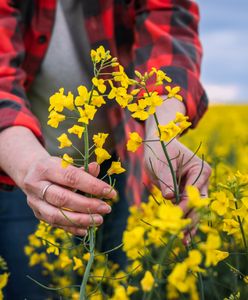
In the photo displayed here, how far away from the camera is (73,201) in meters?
1.18

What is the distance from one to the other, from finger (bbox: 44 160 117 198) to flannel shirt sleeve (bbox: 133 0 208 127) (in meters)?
0.64

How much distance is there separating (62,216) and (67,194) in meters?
0.05

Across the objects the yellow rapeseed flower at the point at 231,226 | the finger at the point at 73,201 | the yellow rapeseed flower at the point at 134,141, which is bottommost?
the yellow rapeseed flower at the point at 231,226

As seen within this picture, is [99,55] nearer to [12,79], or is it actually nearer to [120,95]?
[120,95]

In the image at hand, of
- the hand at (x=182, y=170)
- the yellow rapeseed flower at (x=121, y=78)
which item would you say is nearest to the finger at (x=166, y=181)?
the hand at (x=182, y=170)

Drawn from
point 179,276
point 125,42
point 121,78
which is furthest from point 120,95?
point 125,42

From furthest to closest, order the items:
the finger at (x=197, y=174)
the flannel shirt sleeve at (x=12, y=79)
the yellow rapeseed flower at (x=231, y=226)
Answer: the flannel shirt sleeve at (x=12, y=79) < the finger at (x=197, y=174) < the yellow rapeseed flower at (x=231, y=226)

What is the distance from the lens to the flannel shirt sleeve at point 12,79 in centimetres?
153

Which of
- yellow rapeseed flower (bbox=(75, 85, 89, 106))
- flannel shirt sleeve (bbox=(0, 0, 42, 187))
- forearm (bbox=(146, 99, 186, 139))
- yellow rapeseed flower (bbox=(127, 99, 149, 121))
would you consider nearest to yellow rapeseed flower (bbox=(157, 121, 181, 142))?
yellow rapeseed flower (bbox=(127, 99, 149, 121))

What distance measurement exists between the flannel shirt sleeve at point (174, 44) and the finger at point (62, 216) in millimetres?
627

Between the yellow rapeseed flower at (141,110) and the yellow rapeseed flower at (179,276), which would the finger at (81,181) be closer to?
the yellow rapeseed flower at (141,110)

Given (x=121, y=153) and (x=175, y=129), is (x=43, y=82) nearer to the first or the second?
(x=121, y=153)

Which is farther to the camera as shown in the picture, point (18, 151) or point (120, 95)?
point (18, 151)

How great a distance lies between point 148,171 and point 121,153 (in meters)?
0.80
